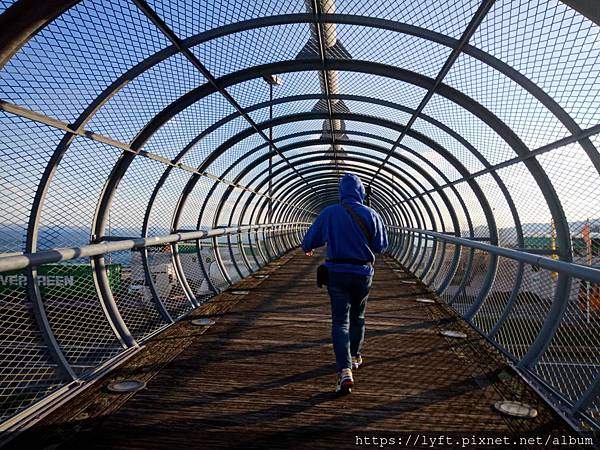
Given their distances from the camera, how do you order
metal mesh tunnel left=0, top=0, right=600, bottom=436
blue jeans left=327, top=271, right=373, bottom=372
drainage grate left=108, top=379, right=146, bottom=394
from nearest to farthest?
drainage grate left=108, top=379, right=146, bottom=394 → blue jeans left=327, top=271, right=373, bottom=372 → metal mesh tunnel left=0, top=0, right=600, bottom=436

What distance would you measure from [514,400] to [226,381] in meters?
2.01

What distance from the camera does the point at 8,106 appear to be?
3129 millimetres

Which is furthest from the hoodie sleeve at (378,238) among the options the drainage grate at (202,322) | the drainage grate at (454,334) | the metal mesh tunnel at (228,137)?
the drainage grate at (202,322)

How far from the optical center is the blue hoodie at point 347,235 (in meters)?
3.17

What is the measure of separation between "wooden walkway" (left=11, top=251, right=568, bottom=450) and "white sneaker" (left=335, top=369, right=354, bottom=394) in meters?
0.06

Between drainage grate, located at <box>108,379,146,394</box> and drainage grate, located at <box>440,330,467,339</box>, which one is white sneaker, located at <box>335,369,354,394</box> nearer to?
drainage grate, located at <box>108,379,146,394</box>

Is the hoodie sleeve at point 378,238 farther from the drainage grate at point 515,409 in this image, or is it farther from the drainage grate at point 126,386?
the drainage grate at point 126,386

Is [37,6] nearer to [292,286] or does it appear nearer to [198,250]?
→ [198,250]

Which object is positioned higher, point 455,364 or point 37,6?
point 37,6

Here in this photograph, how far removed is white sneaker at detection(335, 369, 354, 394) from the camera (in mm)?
2924

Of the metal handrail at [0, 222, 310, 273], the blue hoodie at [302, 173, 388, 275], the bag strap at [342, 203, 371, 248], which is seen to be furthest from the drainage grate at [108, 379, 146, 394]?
the bag strap at [342, 203, 371, 248]

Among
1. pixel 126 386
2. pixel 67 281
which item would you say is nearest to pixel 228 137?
pixel 67 281

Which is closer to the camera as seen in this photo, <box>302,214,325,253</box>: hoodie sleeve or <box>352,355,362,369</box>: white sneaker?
<box>302,214,325,253</box>: hoodie sleeve

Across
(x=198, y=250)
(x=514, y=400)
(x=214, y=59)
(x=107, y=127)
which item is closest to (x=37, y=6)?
(x=107, y=127)
